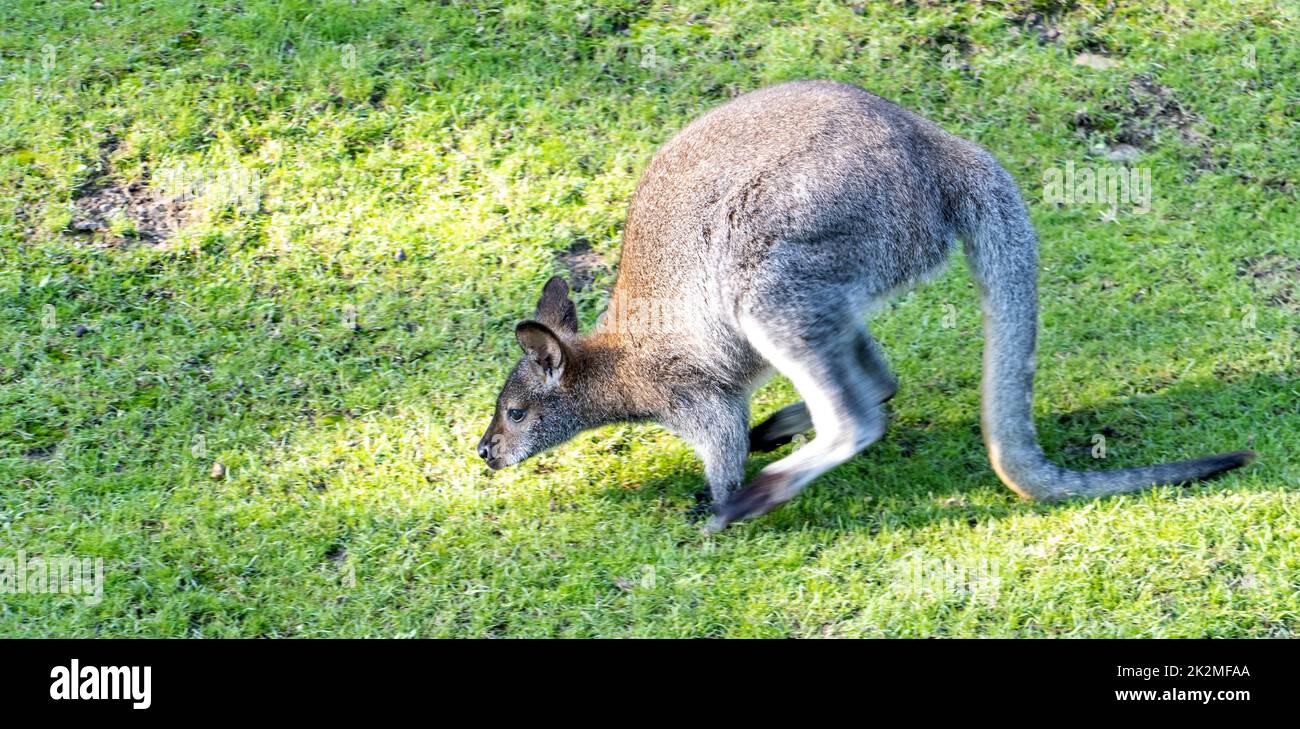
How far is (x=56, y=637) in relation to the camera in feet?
15.1

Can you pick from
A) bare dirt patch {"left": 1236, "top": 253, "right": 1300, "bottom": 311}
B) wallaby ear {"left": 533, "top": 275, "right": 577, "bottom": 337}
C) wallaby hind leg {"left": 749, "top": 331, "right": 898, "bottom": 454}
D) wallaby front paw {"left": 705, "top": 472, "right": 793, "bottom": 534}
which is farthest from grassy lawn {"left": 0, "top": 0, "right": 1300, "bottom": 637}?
wallaby ear {"left": 533, "top": 275, "right": 577, "bottom": 337}

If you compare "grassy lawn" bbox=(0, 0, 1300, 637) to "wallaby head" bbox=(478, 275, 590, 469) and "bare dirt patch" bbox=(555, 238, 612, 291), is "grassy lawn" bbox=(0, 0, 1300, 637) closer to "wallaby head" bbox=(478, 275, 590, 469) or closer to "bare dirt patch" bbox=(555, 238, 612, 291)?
"bare dirt patch" bbox=(555, 238, 612, 291)

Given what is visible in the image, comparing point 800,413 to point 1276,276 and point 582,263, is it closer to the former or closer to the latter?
point 582,263

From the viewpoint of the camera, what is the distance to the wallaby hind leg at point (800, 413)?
5438 millimetres

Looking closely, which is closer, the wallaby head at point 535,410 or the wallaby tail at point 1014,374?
the wallaby tail at point 1014,374

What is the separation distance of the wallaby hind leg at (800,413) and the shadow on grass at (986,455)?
0.11 meters

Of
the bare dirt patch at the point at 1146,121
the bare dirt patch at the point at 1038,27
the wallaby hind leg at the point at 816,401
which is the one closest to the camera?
the wallaby hind leg at the point at 816,401

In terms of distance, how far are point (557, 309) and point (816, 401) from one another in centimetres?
127

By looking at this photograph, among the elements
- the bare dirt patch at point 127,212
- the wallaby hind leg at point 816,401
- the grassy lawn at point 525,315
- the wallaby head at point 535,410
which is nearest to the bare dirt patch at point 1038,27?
the grassy lawn at point 525,315

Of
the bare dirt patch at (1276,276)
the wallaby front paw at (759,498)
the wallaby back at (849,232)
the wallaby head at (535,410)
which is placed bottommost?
the wallaby front paw at (759,498)

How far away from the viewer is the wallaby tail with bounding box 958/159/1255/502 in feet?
16.1

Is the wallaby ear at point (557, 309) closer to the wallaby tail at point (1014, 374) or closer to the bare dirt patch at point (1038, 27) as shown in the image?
the wallaby tail at point (1014, 374)

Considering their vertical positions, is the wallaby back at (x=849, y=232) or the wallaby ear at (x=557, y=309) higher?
the wallaby back at (x=849, y=232)
